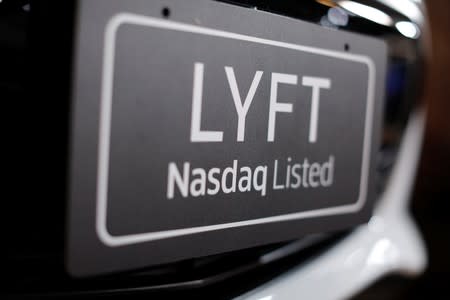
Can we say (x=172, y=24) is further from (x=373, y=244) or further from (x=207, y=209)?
(x=373, y=244)

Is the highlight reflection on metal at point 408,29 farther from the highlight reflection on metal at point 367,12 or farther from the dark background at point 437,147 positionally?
the dark background at point 437,147

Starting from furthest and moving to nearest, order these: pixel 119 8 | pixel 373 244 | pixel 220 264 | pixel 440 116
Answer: pixel 440 116, pixel 373 244, pixel 220 264, pixel 119 8

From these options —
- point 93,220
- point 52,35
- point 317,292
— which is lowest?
point 317,292

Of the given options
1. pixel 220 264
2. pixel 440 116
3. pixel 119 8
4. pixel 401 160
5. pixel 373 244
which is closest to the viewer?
pixel 119 8

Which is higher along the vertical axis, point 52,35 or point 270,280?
point 52,35

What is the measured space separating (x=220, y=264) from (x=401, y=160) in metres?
0.49

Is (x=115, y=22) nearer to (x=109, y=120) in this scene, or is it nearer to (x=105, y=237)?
(x=109, y=120)

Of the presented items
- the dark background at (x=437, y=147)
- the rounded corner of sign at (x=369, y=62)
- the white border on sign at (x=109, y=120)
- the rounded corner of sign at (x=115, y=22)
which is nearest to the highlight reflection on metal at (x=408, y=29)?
the rounded corner of sign at (x=369, y=62)

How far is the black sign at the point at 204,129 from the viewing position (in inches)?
Result: 19.4

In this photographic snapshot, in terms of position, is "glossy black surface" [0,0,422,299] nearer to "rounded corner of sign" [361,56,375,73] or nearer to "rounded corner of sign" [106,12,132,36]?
"rounded corner of sign" [106,12,132,36]

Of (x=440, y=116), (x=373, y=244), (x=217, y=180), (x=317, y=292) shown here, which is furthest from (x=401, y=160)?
(x=440, y=116)

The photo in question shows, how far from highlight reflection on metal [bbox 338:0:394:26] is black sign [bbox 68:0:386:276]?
61 millimetres

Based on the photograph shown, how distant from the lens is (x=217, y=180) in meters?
0.58

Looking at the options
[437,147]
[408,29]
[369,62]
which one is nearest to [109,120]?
[369,62]
